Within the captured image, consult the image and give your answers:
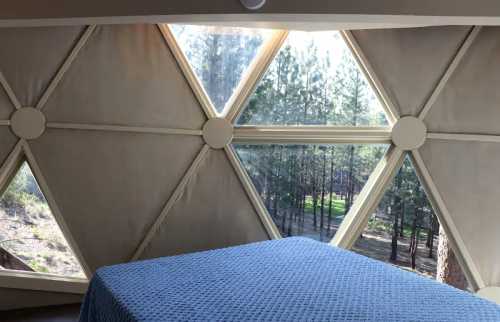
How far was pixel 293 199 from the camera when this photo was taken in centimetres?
380

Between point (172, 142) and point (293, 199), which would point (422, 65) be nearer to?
point (293, 199)

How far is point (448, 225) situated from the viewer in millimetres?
3459

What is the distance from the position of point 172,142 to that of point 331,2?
1750mm

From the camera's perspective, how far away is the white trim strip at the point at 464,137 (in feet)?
11.0

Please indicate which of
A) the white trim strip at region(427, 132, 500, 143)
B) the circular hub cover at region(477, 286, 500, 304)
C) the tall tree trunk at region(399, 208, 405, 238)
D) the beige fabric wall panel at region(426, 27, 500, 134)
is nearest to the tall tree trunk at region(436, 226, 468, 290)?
the circular hub cover at region(477, 286, 500, 304)

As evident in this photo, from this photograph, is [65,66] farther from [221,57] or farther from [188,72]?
[221,57]

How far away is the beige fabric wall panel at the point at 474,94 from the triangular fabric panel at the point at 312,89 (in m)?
0.47

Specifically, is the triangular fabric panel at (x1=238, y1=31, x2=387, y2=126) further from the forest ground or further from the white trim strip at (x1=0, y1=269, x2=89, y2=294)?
the white trim strip at (x1=0, y1=269, x2=89, y2=294)

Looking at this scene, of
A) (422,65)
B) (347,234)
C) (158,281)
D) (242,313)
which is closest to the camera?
(242,313)

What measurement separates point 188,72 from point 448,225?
2.29 meters

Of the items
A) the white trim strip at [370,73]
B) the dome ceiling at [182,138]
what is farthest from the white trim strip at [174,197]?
the white trim strip at [370,73]

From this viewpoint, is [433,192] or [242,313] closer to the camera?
[242,313]

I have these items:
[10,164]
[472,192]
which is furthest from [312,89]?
[10,164]

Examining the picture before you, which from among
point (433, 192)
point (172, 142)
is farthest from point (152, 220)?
point (433, 192)
